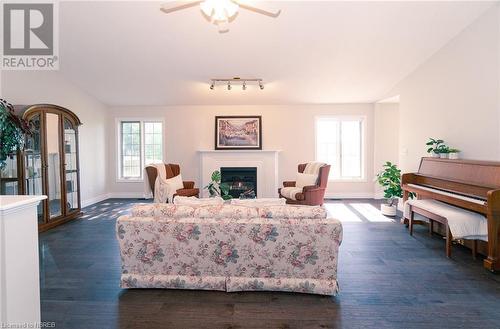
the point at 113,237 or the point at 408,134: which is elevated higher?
the point at 408,134

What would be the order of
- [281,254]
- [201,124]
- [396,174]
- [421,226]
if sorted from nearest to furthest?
[281,254] < [421,226] < [396,174] < [201,124]

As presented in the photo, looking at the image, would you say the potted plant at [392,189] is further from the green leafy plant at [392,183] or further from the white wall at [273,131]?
the white wall at [273,131]

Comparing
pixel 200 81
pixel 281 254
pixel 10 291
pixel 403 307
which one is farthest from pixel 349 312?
pixel 200 81

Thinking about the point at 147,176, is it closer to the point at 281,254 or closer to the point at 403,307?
the point at 281,254

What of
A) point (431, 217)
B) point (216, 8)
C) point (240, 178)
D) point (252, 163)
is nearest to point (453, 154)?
point (431, 217)

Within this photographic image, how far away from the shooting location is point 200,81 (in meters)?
6.21

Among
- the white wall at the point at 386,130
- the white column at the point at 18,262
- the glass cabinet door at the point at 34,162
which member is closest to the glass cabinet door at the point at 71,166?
the glass cabinet door at the point at 34,162

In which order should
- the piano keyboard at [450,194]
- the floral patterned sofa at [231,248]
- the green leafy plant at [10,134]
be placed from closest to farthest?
the floral patterned sofa at [231,248], the piano keyboard at [450,194], the green leafy plant at [10,134]

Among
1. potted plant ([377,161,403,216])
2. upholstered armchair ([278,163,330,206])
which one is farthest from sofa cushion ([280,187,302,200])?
potted plant ([377,161,403,216])

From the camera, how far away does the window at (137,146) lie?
308 inches

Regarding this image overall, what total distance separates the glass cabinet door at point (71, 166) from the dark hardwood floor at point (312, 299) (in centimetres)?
186

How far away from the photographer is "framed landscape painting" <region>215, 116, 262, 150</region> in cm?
753

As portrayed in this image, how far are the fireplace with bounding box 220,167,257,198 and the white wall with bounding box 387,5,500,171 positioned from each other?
3.38 m

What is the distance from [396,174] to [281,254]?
4.09 metres
